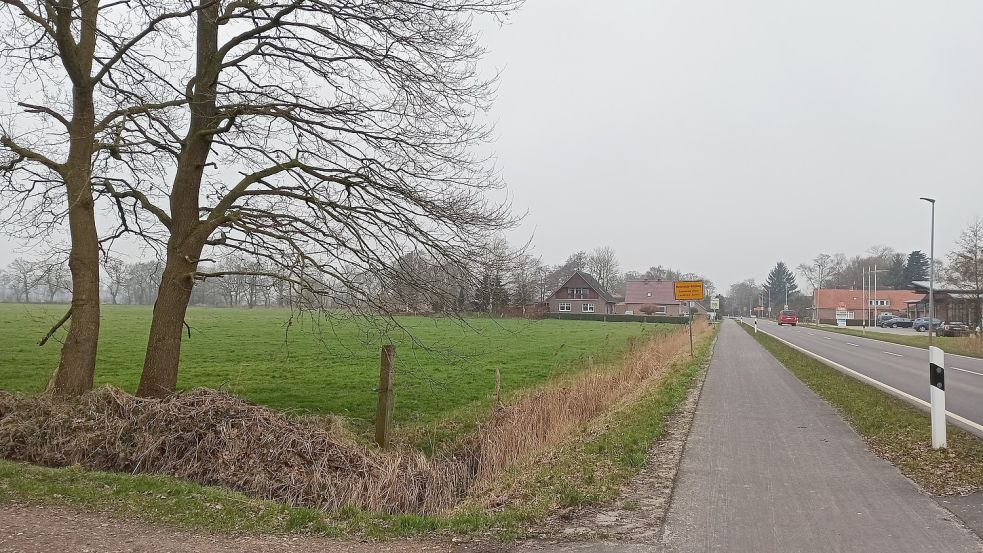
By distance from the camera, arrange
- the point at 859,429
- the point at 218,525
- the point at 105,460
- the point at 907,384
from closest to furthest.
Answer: the point at 218,525
the point at 105,460
the point at 859,429
the point at 907,384

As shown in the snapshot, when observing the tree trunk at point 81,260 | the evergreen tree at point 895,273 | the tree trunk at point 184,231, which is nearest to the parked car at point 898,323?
the evergreen tree at point 895,273

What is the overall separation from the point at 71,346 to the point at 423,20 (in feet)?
24.2

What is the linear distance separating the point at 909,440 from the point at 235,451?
840cm

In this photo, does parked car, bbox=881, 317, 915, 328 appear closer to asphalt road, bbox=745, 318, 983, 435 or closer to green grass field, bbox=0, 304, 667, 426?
asphalt road, bbox=745, 318, 983, 435

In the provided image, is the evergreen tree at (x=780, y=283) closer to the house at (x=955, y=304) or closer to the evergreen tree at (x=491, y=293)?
the house at (x=955, y=304)


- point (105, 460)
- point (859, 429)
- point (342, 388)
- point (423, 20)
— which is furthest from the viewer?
point (342, 388)

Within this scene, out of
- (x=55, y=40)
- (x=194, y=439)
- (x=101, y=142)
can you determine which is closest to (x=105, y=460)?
(x=194, y=439)

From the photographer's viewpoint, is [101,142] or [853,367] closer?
[101,142]

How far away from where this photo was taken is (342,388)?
53.4 ft

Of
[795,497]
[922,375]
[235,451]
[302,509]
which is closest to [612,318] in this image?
[922,375]

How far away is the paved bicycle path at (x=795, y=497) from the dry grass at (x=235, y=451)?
271 centimetres

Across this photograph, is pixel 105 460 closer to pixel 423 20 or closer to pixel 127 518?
pixel 127 518

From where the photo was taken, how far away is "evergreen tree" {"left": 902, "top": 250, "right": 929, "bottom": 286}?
121 metres

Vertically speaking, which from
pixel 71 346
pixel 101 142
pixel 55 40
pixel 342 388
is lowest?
pixel 342 388
